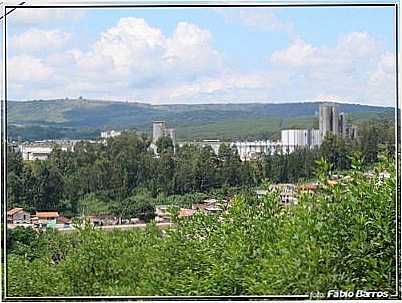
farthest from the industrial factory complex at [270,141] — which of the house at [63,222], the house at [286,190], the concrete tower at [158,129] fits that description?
the house at [63,222]

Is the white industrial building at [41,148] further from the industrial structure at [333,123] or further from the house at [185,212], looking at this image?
the industrial structure at [333,123]

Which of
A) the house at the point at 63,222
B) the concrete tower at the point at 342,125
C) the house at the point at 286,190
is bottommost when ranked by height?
the house at the point at 63,222

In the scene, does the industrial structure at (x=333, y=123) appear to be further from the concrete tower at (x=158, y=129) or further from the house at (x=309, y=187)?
the concrete tower at (x=158, y=129)

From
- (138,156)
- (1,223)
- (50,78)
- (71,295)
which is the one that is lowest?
(71,295)

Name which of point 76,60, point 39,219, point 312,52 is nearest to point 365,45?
point 312,52

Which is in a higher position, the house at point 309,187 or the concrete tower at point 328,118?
the concrete tower at point 328,118

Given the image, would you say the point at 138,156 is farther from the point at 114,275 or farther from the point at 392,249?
the point at 392,249

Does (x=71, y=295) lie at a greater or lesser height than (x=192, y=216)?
lesser
